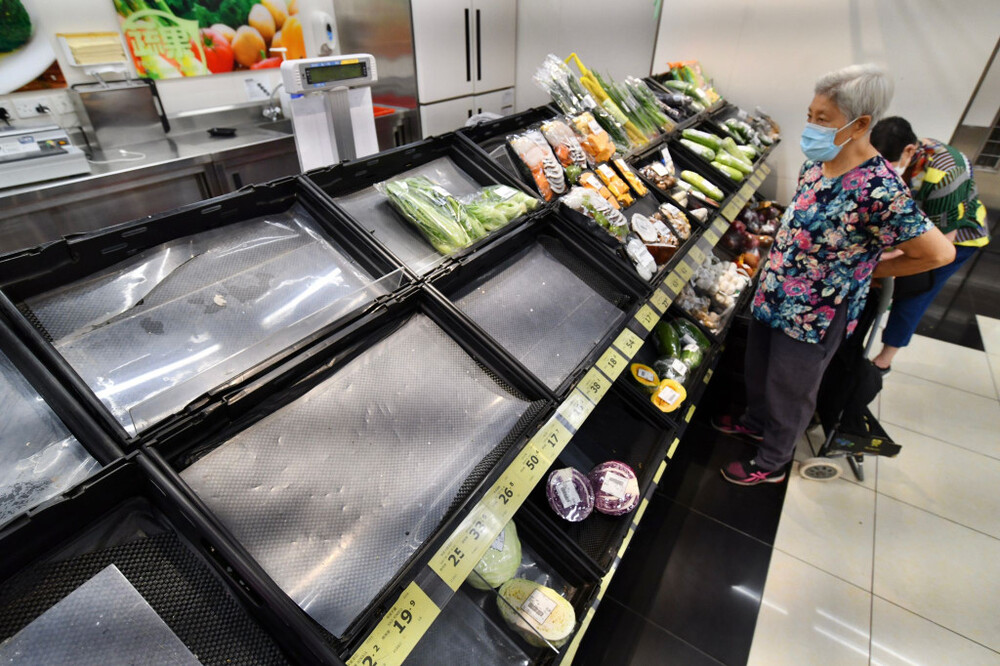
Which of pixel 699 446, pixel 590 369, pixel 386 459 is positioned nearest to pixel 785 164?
pixel 699 446

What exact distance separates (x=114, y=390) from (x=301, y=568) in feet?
1.52

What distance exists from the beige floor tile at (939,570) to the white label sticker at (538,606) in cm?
155

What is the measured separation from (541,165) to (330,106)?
92 cm

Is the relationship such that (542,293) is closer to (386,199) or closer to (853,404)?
(386,199)

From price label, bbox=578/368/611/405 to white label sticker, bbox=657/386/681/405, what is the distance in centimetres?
64

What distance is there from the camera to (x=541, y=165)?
1.81 metres

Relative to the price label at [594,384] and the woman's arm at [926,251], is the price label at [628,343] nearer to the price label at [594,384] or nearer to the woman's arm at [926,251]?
the price label at [594,384]

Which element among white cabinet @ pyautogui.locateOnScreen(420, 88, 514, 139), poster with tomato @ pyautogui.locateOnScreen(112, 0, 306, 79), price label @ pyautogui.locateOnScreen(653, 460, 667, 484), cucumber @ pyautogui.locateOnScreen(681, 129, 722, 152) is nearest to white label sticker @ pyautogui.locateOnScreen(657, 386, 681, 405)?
price label @ pyautogui.locateOnScreen(653, 460, 667, 484)

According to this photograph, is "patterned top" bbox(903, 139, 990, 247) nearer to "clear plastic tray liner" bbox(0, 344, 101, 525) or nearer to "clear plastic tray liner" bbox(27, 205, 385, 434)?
"clear plastic tray liner" bbox(27, 205, 385, 434)

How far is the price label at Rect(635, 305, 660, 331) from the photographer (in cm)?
153

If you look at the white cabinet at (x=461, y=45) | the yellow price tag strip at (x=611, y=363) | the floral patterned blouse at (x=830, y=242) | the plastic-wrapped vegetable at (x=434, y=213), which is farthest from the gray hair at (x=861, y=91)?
the white cabinet at (x=461, y=45)

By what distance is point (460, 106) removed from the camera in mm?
4328

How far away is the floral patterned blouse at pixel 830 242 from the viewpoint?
155 centimetres

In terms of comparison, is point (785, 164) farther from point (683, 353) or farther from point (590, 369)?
point (590, 369)
